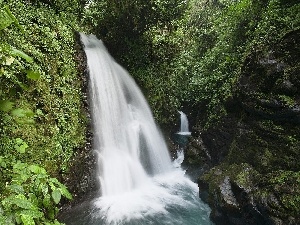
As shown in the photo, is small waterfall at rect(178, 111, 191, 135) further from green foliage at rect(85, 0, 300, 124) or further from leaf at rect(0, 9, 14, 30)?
leaf at rect(0, 9, 14, 30)

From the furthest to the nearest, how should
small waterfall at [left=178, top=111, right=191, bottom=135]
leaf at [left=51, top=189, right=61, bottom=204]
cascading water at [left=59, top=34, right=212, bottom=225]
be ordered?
1. small waterfall at [left=178, top=111, right=191, bottom=135]
2. cascading water at [left=59, top=34, right=212, bottom=225]
3. leaf at [left=51, top=189, right=61, bottom=204]

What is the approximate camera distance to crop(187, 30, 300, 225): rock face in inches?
253

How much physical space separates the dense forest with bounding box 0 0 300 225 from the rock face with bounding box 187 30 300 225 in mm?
26

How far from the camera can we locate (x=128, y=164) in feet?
33.2

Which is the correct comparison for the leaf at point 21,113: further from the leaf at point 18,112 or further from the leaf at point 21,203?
the leaf at point 21,203

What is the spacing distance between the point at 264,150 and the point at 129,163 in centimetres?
472

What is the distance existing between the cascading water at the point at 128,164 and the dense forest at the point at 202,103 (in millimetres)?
684

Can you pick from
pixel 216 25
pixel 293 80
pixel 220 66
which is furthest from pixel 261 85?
pixel 216 25

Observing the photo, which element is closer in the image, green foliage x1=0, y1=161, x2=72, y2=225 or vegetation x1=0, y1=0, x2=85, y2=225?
green foliage x1=0, y1=161, x2=72, y2=225

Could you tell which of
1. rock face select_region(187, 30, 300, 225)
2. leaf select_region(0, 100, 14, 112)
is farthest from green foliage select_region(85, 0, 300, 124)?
leaf select_region(0, 100, 14, 112)

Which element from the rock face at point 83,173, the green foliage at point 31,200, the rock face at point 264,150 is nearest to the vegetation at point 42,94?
the rock face at point 83,173

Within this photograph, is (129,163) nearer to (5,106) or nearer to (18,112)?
(18,112)

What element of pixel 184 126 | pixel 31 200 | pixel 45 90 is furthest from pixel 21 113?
pixel 184 126

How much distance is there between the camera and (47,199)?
2850 millimetres
